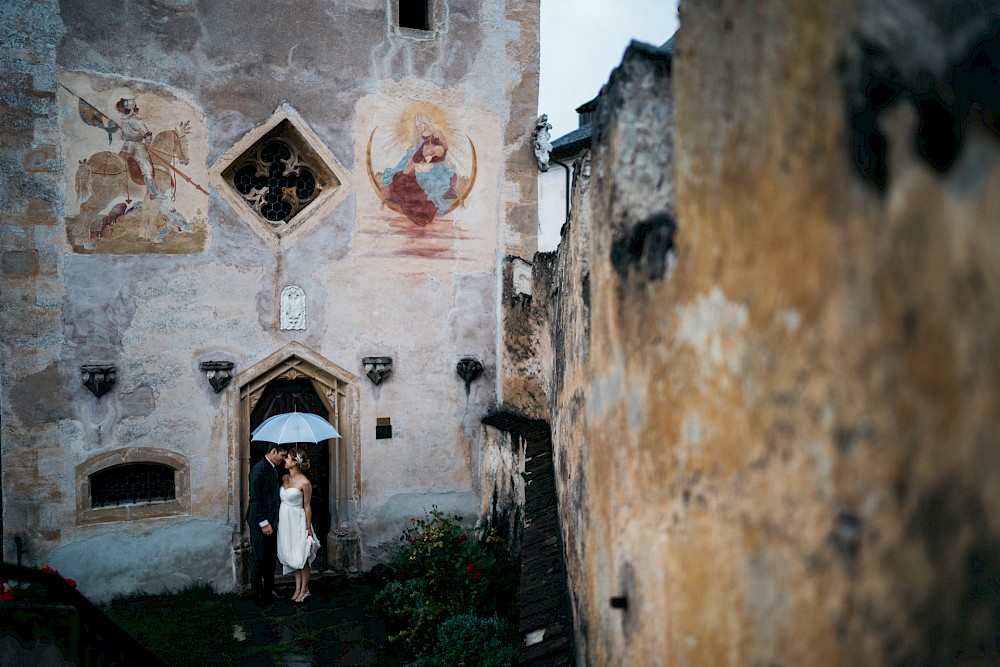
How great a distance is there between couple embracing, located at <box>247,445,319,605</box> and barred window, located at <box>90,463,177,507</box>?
960 mm

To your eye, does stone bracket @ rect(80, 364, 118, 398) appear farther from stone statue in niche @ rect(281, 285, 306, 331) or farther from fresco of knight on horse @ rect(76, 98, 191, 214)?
stone statue in niche @ rect(281, 285, 306, 331)

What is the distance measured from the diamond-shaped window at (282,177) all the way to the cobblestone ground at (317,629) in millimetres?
3844

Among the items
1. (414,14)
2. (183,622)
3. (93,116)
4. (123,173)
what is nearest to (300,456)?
(183,622)

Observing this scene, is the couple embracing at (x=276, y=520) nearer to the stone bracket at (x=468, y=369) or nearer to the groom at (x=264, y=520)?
the groom at (x=264, y=520)

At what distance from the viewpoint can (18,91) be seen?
7242 millimetres

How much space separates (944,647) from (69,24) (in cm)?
Answer: 849

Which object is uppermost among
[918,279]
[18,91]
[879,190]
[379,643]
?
[18,91]

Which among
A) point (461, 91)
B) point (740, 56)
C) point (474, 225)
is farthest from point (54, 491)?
point (740, 56)

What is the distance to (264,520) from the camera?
303 inches

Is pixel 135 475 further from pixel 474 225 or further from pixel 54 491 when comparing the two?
pixel 474 225

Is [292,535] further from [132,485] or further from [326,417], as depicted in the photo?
[132,485]

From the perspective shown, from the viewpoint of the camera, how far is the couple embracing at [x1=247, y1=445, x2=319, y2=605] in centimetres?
771

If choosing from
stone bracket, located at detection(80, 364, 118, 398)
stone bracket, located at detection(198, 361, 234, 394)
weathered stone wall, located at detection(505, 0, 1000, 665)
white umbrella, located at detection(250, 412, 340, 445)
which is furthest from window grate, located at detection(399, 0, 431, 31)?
weathered stone wall, located at detection(505, 0, 1000, 665)

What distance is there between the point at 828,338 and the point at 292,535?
23.3 ft
